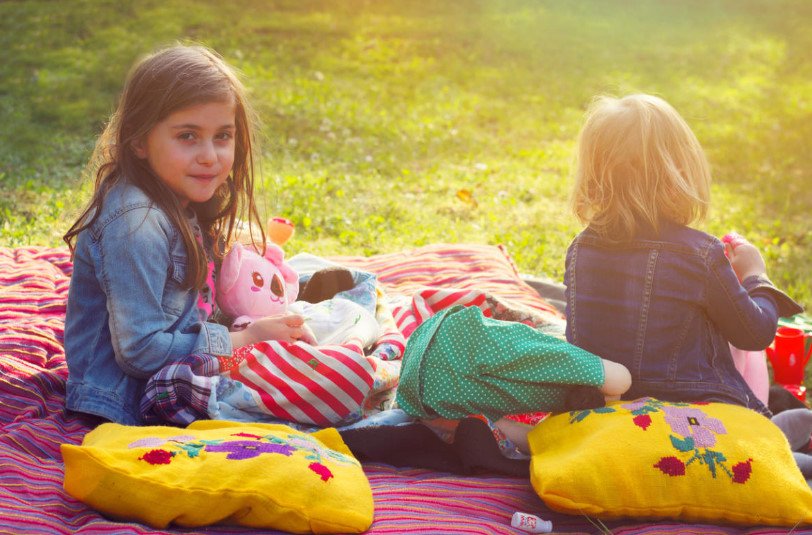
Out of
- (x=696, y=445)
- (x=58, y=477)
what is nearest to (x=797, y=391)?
(x=696, y=445)

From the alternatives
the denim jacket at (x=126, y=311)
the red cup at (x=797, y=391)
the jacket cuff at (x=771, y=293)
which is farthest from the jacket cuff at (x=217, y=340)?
the red cup at (x=797, y=391)

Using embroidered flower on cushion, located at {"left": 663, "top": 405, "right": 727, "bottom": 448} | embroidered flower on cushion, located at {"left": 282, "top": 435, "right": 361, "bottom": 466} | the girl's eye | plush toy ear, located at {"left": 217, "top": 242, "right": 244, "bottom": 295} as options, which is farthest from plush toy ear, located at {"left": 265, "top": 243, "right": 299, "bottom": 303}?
embroidered flower on cushion, located at {"left": 663, "top": 405, "right": 727, "bottom": 448}

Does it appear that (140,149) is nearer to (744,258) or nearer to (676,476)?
(676,476)

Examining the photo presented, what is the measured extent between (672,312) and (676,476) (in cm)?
59

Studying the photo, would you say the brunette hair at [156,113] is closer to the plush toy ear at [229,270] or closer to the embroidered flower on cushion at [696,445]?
the plush toy ear at [229,270]

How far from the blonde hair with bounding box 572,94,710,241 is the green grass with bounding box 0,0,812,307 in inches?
66.3

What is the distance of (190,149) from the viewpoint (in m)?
3.04

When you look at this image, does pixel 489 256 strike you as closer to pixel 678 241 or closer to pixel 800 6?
pixel 678 241

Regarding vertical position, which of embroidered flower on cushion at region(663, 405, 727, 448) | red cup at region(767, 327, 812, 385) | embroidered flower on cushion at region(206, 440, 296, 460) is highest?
embroidered flower on cushion at region(663, 405, 727, 448)

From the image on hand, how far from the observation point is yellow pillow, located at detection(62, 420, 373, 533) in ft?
7.55

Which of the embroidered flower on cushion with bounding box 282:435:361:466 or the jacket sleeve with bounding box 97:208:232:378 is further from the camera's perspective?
the jacket sleeve with bounding box 97:208:232:378

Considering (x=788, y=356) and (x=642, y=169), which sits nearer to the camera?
(x=642, y=169)

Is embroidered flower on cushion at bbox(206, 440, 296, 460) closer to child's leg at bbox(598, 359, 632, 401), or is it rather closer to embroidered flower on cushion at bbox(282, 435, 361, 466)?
embroidered flower on cushion at bbox(282, 435, 361, 466)

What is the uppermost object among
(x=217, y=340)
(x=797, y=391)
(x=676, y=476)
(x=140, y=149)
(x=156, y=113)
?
(x=156, y=113)
